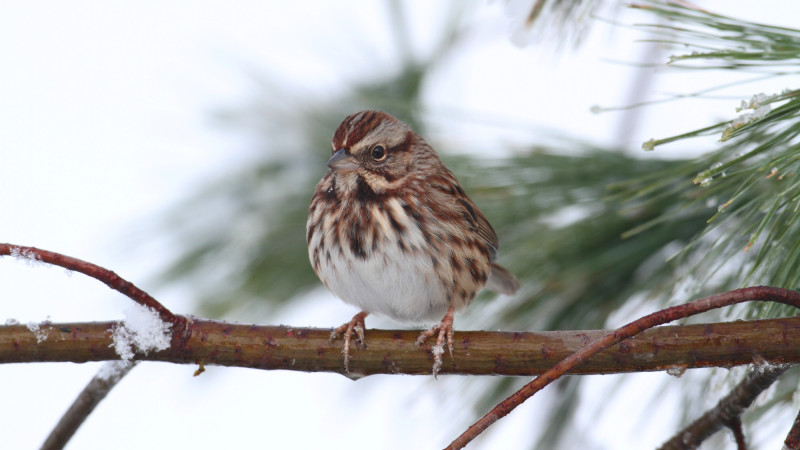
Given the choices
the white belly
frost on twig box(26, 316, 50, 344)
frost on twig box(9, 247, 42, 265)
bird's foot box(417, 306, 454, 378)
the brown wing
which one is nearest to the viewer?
frost on twig box(9, 247, 42, 265)

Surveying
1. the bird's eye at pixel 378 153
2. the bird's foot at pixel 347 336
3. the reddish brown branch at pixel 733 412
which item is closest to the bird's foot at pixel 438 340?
the bird's foot at pixel 347 336

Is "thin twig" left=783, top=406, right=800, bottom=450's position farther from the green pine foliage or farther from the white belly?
the white belly

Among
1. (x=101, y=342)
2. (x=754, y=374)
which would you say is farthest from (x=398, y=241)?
(x=754, y=374)

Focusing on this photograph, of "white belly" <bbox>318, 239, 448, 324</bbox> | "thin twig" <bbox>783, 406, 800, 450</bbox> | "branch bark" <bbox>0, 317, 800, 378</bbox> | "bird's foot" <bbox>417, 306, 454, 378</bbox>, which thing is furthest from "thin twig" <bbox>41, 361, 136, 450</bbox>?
"thin twig" <bbox>783, 406, 800, 450</bbox>

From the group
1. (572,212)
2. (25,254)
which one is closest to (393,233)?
(572,212)

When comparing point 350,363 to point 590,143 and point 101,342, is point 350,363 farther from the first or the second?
point 590,143

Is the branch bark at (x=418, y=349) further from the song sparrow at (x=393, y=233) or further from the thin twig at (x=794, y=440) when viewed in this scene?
the song sparrow at (x=393, y=233)
